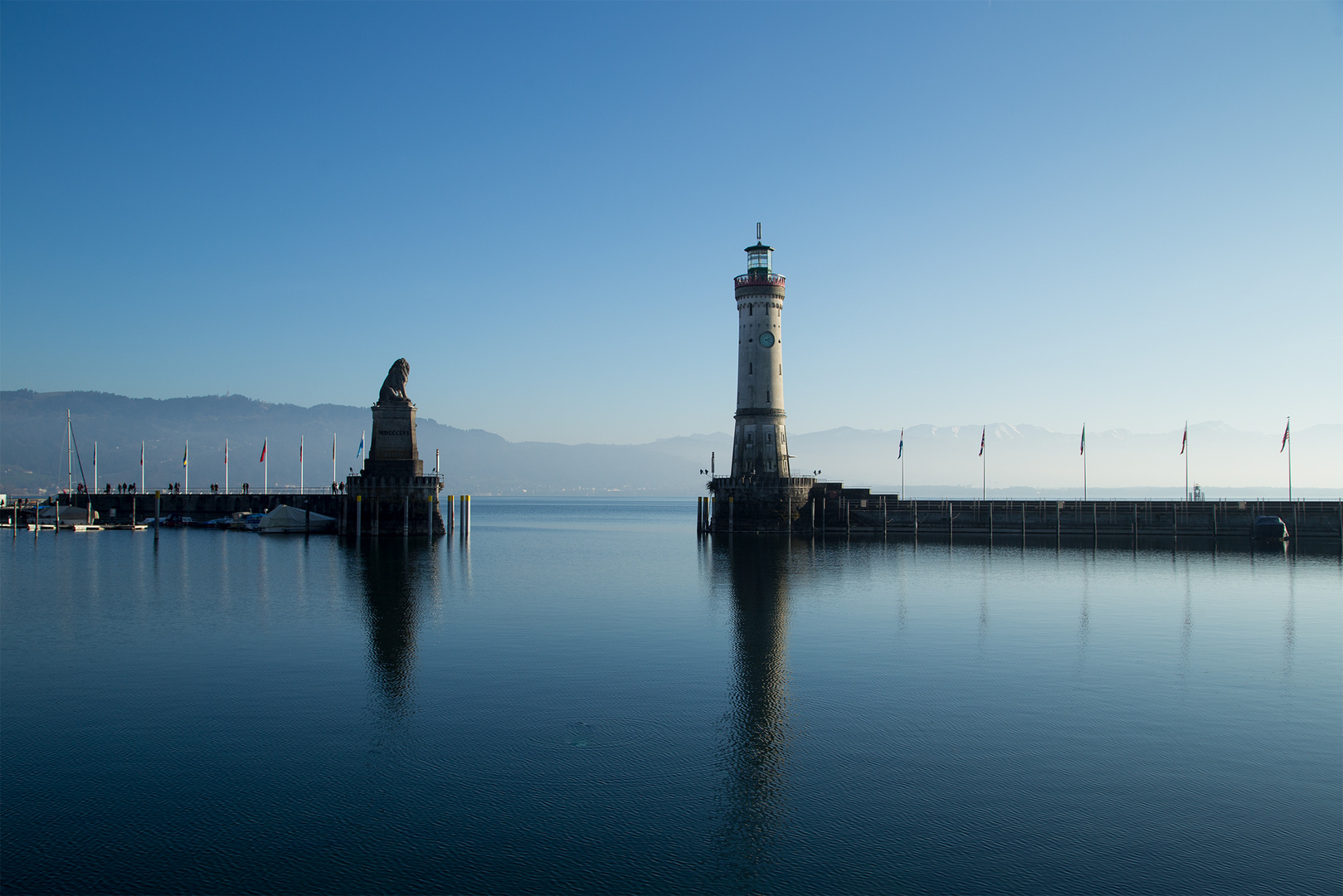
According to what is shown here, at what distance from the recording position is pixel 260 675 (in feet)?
88.6

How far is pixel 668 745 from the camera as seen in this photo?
66.6ft

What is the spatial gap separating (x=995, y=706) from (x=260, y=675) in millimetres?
22176

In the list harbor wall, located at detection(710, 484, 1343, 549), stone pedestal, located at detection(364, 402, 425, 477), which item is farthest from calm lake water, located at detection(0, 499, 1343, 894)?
harbor wall, located at detection(710, 484, 1343, 549)

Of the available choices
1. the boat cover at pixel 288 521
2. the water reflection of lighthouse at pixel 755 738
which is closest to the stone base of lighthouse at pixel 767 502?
the water reflection of lighthouse at pixel 755 738

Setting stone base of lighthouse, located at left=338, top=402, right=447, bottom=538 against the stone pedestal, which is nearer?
the stone pedestal

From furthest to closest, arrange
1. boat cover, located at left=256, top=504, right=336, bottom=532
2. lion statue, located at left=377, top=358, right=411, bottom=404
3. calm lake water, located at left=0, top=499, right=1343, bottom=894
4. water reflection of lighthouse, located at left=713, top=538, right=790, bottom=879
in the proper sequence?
boat cover, located at left=256, top=504, right=336, bottom=532 → lion statue, located at left=377, top=358, right=411, bottom=404 → water reflection of lighthouse, located at left=713, top=538, right=790, bottom=879 → calm lake water, located at left=0, top=499, right=1343, bottom=894

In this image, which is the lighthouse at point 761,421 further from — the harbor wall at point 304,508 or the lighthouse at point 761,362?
the harbor wall at point 304,508

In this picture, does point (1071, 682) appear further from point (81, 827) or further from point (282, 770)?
point (81, 827)

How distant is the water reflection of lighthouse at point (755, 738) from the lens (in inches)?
607

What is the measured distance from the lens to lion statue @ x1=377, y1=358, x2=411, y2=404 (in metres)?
78.0

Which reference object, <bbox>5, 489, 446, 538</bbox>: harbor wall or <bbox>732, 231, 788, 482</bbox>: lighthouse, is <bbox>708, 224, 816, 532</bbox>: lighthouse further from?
<bbox>5, 489, 446, 538</bbox>: harbor wall

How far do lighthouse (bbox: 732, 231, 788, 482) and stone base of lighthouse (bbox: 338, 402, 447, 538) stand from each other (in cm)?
3058

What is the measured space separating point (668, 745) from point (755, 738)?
2.27 metres

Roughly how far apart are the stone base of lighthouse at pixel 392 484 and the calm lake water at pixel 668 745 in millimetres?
35137
